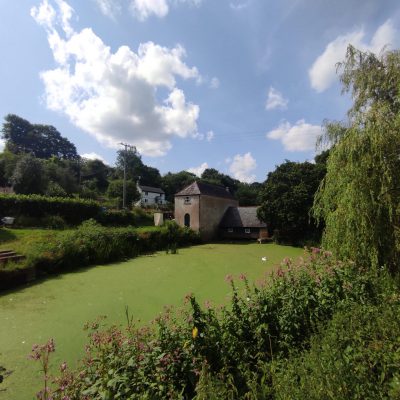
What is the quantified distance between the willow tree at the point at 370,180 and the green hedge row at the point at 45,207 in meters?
18.5

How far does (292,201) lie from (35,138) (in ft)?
208

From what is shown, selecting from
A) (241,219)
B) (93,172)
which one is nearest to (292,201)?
(241,219)

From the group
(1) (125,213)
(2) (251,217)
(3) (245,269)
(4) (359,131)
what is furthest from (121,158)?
(4) (359,131)

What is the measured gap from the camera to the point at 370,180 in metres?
5.07

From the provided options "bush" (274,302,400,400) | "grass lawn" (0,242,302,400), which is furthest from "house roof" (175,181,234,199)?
"bush" (274,302,400,400)

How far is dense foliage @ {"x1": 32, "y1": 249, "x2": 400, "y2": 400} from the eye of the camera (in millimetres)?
2477

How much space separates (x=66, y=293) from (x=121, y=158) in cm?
5884

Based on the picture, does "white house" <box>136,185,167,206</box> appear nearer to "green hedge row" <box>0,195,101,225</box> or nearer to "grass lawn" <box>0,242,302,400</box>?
"green hedge row" <box>0,195,101,225</box>

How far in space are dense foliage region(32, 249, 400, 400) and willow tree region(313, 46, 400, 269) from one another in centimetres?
Result: 76

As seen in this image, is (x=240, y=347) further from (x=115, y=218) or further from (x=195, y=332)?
(x=115, y=218)

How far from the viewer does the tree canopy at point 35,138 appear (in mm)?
55656

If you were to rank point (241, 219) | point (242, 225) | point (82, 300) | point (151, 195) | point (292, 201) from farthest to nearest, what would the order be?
point (151, 195)
point (241, 219)
point (242, 225)
point (292, 201)
point (82, 300)

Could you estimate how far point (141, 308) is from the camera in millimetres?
6418

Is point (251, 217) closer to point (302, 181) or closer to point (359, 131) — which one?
point (302, 181)
